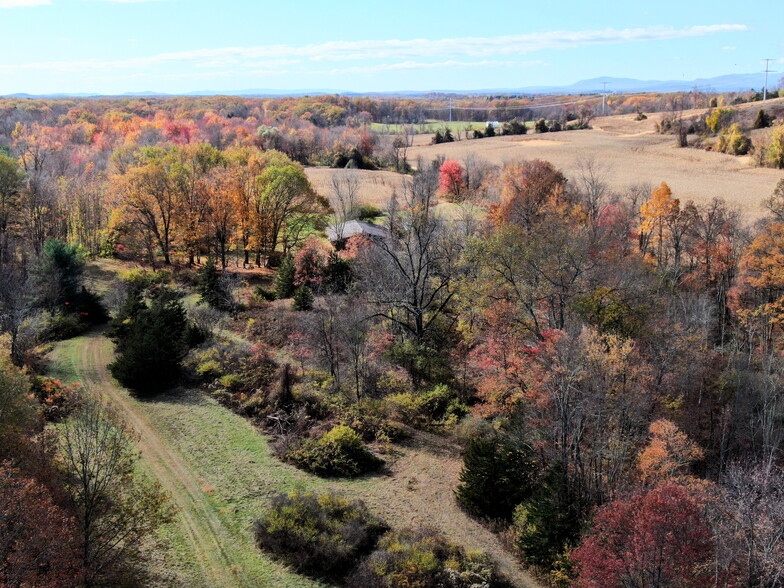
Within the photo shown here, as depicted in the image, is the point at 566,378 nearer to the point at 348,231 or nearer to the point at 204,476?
the point at 204,476

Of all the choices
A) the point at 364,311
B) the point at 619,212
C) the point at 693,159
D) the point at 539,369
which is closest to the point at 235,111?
the point at 693,159

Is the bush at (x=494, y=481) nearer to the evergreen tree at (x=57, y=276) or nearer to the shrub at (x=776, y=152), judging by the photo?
the evergreen tree at (x=57, y=276)

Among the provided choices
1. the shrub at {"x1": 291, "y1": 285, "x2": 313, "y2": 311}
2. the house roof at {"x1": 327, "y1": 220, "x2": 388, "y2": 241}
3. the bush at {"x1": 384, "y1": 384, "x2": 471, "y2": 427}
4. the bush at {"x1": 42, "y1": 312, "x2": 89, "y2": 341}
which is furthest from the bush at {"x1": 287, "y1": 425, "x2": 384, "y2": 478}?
the house roof at {"x1": 327, "y1": 220, "x2": 388, "y2": 241}

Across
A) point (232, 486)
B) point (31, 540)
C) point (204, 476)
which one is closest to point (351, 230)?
point (204, 476)

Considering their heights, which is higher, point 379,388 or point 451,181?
point 451,181

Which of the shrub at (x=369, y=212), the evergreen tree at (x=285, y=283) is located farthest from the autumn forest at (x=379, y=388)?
the shrub at (x=369, y=212)

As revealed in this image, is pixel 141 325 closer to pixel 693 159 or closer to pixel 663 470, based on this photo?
pixel 663 470

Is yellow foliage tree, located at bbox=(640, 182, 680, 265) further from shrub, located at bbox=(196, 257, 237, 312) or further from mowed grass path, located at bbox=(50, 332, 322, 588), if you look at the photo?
mowed grass path, located at bbox=(50, 332, 322, 588)
